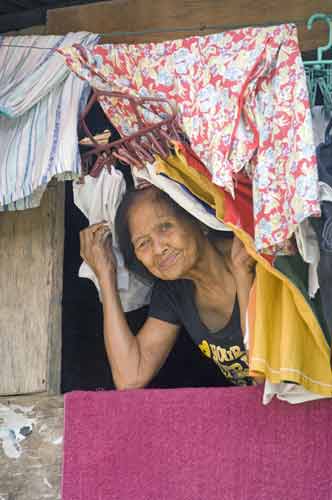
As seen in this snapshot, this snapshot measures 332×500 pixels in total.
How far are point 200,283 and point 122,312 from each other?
1.09 ft

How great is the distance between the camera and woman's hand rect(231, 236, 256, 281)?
396 centimetres

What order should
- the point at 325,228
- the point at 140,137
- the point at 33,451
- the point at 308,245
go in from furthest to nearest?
the point at 33,451 < the point at 140,137 < the point at 308,245 < the point at 325,228

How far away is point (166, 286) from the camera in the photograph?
447 centimetres

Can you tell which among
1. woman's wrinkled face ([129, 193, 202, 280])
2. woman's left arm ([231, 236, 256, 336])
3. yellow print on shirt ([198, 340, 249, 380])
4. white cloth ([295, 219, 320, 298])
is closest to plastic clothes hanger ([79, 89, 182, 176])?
woman's wrinkled face ([129, 193, 202, 280])

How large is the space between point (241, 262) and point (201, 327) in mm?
473

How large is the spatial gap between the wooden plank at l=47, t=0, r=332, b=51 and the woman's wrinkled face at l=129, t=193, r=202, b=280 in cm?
70

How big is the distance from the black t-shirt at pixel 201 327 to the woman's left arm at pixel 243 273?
26 cm

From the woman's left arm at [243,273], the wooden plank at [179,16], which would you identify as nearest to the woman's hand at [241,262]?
the woman's left arm at [243,273]

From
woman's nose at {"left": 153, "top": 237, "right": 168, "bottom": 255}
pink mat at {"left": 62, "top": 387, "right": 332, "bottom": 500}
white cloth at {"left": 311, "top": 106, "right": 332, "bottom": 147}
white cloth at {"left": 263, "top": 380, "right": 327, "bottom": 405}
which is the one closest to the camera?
white cloth at {"left": 263, "top": 380, "right": 327, "bottom": 405}

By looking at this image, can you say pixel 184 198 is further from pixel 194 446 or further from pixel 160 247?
pixel 194 446

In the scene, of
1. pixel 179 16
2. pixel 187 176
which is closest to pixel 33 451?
pixel 187 176

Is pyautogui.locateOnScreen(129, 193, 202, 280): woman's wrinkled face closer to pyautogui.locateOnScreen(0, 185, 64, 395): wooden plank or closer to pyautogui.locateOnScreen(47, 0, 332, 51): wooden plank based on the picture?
pyautogui.locateOnScreen(0, 185, 64, 395): wooden plank

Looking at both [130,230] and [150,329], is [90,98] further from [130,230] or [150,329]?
[150,329]

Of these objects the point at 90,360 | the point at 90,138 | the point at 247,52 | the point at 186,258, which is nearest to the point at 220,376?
the point at 90,360
